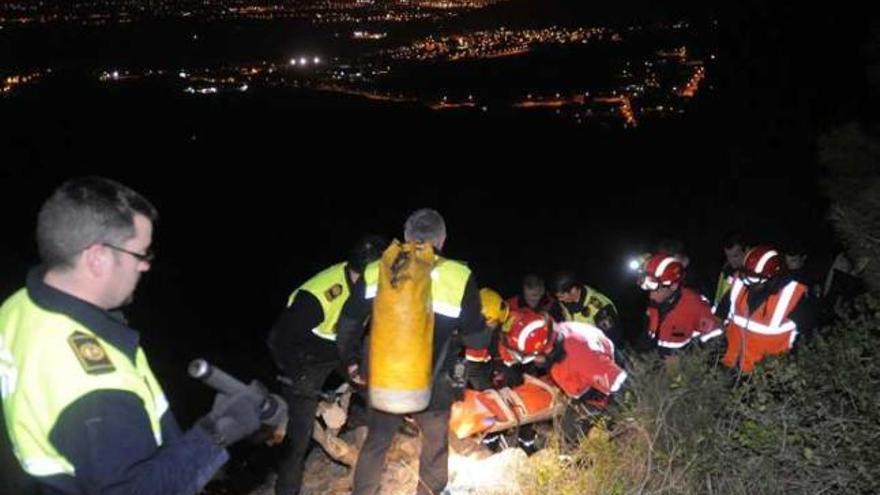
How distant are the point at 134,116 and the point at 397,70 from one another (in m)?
17.4

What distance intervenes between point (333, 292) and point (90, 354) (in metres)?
2.83

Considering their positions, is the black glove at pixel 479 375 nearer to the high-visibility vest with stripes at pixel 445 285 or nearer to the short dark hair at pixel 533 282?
the high-visibility vest with stripes at pixel 445 285

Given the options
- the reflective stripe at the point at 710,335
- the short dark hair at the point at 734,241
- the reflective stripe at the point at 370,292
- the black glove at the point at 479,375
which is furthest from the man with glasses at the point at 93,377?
the short dark hair at the point at 734,241

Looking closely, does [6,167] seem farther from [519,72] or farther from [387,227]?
[519,72]

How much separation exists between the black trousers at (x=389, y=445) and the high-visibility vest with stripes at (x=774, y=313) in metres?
2.40

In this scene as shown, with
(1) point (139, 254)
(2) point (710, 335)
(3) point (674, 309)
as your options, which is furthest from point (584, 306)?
(1) point (139, 254)

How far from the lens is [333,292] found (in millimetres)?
4953

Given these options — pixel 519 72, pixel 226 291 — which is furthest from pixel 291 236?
pixel 519 72

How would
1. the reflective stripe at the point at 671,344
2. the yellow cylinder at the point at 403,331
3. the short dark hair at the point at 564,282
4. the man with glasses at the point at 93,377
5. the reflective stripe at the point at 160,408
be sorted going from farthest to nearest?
the short dark hair at the point at 564,282, the reflective stripe at the point at 671,344, the yellow cylinder at the point at 403,331, the reflective stripe at the point at 160,408, the man with glasses at the point at 93,377

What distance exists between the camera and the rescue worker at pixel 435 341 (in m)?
4.27

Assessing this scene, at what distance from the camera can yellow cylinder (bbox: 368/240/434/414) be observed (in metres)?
3.84

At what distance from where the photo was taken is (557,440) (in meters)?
4.44

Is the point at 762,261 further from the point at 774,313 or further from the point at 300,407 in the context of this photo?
the point at 300,407

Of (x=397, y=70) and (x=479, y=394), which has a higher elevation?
(x=397, y=70)
